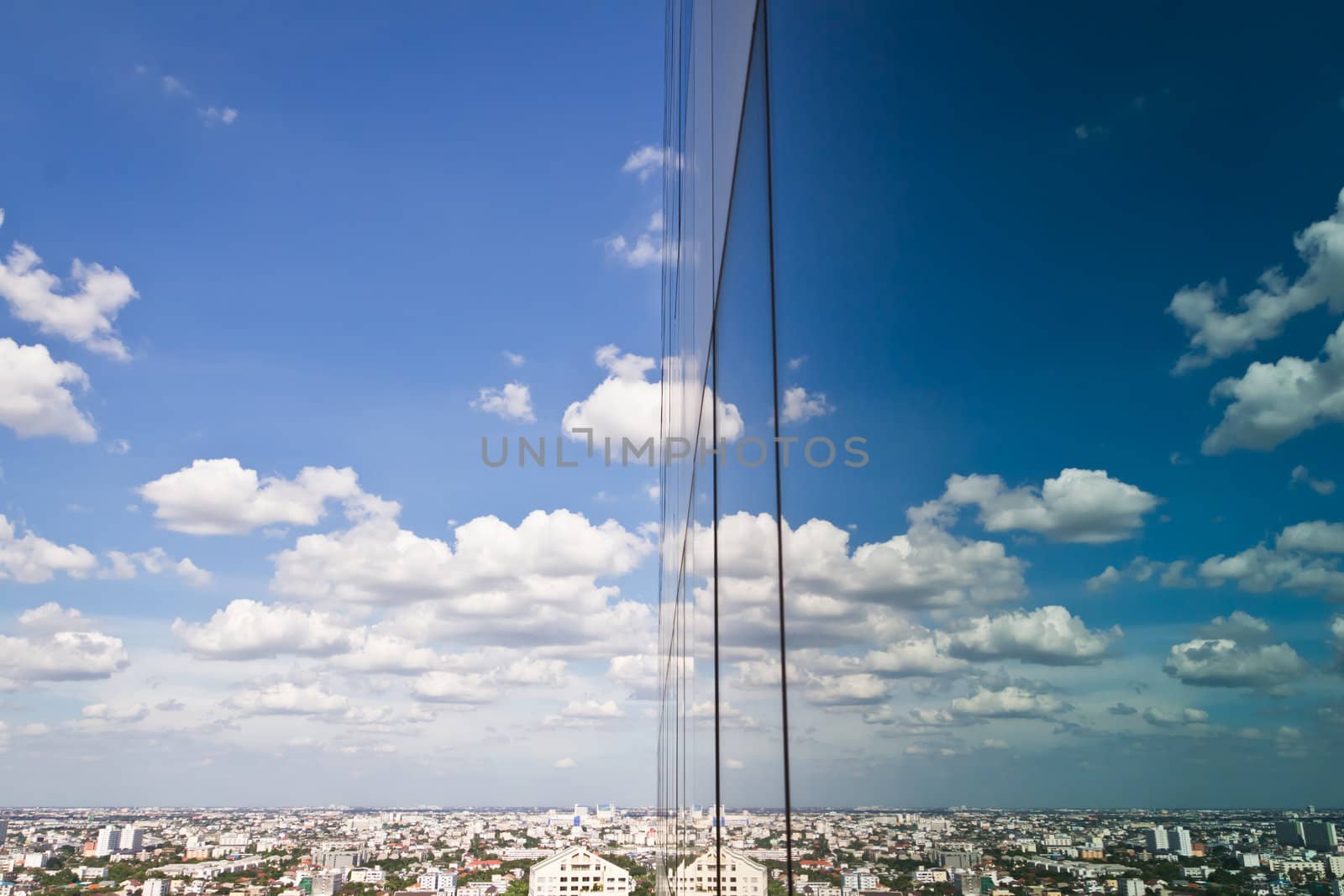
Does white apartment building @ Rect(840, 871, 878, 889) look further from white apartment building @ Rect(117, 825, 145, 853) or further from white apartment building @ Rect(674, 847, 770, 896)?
white apartment building @ Rect(117, 825, 145, 853)

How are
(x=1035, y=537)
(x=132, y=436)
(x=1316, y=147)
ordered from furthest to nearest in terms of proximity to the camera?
(x=132, y=436) → (x=1035, y=537) → (x=1316, y=147)

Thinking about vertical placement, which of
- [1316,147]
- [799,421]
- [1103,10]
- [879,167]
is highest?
[879,167]

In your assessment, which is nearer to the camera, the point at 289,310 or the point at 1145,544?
the point at 1145,544

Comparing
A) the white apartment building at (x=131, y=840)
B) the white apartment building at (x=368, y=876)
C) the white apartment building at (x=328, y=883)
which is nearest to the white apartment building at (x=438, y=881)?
the white apartment building at (x=368, y=876)

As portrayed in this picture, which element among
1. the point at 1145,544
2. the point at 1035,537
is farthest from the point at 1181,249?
the point at 1035,537

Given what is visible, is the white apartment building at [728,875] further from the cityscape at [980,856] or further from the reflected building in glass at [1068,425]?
the reflected building in glass at [1068,425]

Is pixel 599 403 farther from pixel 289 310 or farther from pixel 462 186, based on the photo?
pixel 289 310

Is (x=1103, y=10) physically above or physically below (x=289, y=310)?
below

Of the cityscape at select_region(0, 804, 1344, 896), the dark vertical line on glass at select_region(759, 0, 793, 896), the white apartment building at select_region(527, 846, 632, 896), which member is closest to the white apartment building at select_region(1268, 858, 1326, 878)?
the cityscape at select_region(0, 804, 1344, 896)

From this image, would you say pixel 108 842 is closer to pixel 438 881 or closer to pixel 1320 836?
pixel 438 881
